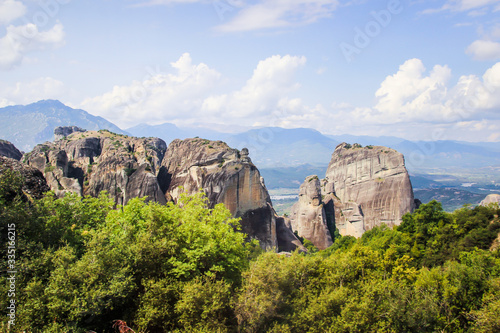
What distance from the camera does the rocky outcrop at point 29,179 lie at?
21.5m

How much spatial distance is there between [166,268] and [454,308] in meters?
19.2

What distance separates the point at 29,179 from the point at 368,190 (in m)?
85.3

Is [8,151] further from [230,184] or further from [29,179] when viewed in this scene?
[29,179]

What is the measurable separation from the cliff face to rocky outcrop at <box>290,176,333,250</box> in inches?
825

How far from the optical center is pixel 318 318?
59.5 feet

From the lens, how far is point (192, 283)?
17672 mm

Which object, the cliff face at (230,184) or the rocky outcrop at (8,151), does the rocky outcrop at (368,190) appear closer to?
the cliff face at (230,184)

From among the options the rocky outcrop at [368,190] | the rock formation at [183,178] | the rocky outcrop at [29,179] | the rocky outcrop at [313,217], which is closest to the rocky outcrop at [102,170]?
the rock formation at [183,178]

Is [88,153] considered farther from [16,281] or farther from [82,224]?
[16,281]

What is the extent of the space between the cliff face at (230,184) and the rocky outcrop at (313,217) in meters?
21.0

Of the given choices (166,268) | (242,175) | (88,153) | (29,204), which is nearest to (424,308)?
(166,268)

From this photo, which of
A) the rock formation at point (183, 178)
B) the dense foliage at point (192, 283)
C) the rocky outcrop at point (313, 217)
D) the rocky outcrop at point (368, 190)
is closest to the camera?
the dense foliage at point (192, 283)

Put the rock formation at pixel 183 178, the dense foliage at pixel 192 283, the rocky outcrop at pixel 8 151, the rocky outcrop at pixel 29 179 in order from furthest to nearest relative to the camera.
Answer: the rocky outcrop at pixel 8 151 < the rock formation at pixel 183 178 < the rocky outcrop at pixel 29 179 < the dense foliage at pixel 192 283

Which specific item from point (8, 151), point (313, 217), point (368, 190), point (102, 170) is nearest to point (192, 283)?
point (102, 170)
